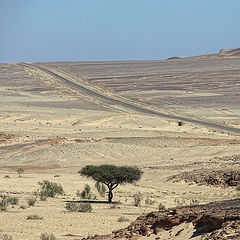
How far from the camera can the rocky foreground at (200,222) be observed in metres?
9.48

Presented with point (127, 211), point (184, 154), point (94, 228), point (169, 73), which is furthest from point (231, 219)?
point (169, 73)

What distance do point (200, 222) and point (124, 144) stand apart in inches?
1234

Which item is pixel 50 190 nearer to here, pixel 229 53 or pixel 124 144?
pixel 124 144

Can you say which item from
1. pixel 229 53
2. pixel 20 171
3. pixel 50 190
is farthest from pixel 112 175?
pixel 229 53

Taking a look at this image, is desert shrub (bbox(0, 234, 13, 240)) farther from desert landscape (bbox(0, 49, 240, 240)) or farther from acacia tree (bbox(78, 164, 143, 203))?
acacia tree (bbox(78, 164, 143, 203))

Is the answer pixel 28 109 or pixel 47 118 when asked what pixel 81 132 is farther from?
pixel 28 109

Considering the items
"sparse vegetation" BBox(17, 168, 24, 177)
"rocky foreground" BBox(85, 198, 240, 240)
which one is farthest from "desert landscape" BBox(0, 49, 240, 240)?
"sparse vegetation" BBox(17, 168, 24, 177)

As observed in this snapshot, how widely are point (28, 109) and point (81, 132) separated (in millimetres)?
19801

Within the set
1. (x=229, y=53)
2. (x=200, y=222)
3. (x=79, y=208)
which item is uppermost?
(x=229, y=53)

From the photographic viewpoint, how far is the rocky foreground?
9477mm

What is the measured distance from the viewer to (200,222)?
10.3 m

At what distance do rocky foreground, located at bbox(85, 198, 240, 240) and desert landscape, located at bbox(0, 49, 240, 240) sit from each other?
0.03m

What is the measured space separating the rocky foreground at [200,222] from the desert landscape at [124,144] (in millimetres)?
31

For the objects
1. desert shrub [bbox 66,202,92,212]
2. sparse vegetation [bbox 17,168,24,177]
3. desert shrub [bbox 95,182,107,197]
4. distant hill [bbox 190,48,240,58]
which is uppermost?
distant hill [bbox 190,48,240,58]
